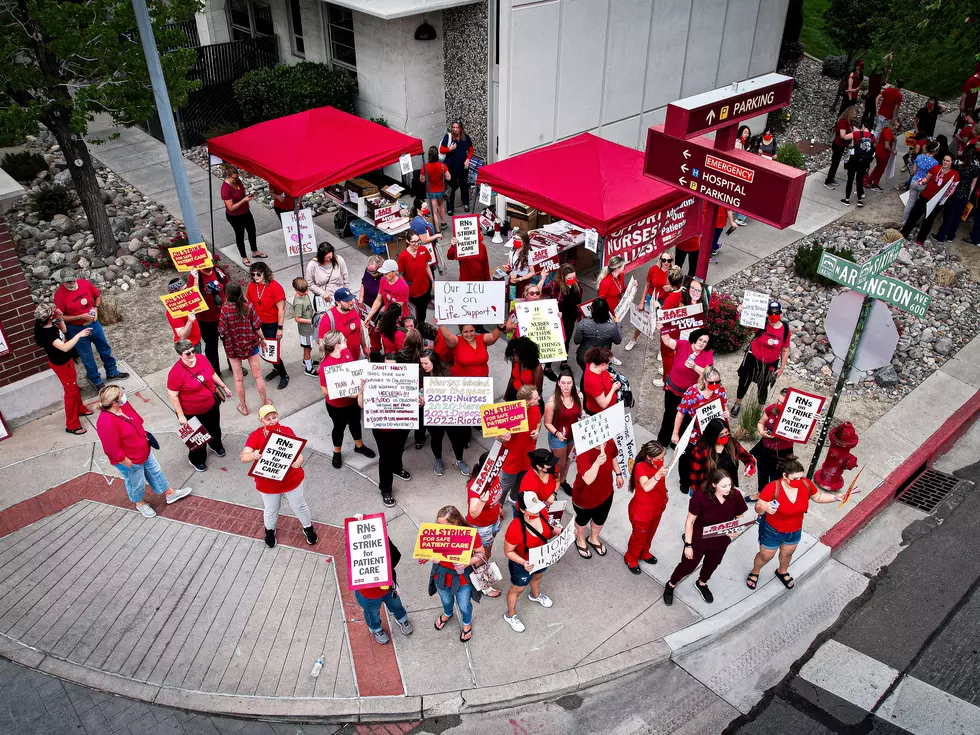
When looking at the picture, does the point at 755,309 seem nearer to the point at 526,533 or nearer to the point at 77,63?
the point at 526,533

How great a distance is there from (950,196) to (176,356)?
13.2 meters

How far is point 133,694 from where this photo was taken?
6875mm

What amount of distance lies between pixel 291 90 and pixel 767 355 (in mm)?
11990

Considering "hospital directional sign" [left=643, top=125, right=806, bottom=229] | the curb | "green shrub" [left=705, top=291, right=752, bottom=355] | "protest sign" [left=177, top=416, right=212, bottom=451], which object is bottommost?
the curb

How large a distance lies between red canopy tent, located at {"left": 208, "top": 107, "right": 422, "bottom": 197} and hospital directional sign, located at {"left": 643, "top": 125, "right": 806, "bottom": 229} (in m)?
4.74

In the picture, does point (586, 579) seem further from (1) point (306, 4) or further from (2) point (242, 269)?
(1) point (306, 4)

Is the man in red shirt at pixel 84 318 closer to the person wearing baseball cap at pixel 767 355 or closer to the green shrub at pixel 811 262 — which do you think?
the person wearing baseball cap at pixel 767 355

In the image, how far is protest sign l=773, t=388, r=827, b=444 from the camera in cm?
774

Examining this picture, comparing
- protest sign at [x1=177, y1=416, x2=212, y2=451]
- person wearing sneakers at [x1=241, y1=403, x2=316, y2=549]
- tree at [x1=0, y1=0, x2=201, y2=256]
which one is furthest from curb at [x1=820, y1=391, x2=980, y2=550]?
tree at [x1=0, y1=0, x2=201, y2=256]

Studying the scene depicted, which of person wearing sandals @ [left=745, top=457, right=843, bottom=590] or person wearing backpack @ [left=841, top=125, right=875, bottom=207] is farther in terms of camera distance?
person wearing backpack @ [left=841, top=125, right=875, bottom=207]

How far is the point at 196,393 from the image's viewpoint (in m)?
8.55

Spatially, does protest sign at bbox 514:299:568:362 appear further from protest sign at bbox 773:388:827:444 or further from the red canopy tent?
the red canopy tent

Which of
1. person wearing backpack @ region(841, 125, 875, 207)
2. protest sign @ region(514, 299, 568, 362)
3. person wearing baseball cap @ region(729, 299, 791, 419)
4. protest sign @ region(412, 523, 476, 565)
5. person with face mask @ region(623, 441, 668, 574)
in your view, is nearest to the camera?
protest sign @ region(412, 523, 476, 565)

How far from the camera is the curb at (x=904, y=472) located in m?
8.56
